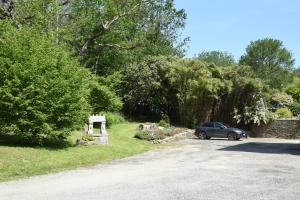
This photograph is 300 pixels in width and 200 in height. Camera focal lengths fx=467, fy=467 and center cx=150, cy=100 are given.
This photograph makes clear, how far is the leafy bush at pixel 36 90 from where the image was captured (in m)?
21.5

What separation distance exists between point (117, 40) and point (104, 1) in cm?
487

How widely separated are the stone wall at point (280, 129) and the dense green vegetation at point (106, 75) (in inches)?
32.8

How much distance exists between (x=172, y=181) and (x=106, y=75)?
92.7 feet

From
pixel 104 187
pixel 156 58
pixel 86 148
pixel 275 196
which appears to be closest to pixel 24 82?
pixel 86 148

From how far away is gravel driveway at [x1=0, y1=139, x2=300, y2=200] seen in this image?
1291 centimetres

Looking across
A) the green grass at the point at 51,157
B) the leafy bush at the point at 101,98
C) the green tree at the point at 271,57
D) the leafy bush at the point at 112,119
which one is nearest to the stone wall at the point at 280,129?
the leafy bush at the point at 112,119

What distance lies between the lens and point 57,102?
73.2 ft

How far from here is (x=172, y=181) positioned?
15.5m

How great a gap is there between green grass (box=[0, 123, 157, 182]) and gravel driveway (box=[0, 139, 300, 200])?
1.01m

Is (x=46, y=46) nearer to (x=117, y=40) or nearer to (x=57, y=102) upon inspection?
(x=57, y=102)

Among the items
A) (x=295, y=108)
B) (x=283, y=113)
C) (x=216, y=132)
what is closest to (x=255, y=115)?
(x=283, y=113)

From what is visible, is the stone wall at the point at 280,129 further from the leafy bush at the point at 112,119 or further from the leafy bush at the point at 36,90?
the leafy bush at the point at 36,90

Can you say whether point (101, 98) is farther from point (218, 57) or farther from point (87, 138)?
point (218, 57)

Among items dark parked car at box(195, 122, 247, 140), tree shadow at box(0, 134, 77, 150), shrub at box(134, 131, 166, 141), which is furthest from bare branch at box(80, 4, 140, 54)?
tree shadow at box(0, 134, 77, 150)
